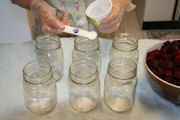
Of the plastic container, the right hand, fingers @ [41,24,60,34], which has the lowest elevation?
fingers @ [41,24,60,34]

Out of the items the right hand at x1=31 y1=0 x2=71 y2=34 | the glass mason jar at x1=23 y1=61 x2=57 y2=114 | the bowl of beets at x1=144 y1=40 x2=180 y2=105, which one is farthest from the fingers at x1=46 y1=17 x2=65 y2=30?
the bowl of beets at x1=144 y1=40 x2=180 y2=105

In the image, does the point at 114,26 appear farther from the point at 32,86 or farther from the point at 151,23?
the point at 151,23

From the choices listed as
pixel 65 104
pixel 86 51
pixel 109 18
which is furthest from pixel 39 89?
pixel 109 18

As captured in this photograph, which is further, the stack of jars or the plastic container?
the plastic container

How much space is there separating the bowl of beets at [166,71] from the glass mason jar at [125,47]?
0.13 meters

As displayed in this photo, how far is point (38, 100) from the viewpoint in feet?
2.31

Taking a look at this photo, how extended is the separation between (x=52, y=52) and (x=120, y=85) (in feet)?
0.88

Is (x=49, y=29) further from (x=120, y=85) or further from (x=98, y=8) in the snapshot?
(x=120, y=85)

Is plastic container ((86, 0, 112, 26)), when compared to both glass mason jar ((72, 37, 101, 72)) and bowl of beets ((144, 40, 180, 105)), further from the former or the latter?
bowl of beets ((144, 40, 180, 105))

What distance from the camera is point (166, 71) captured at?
2.06ft

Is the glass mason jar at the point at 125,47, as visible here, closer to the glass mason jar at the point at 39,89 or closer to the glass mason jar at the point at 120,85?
the glass mason jar at the point at 120,85

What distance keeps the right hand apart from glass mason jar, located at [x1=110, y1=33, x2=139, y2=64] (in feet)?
0.65

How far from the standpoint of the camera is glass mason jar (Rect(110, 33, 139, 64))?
2.71 feet

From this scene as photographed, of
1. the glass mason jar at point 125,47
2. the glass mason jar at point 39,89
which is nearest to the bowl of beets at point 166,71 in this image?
the glass mason jar at point 125,47
